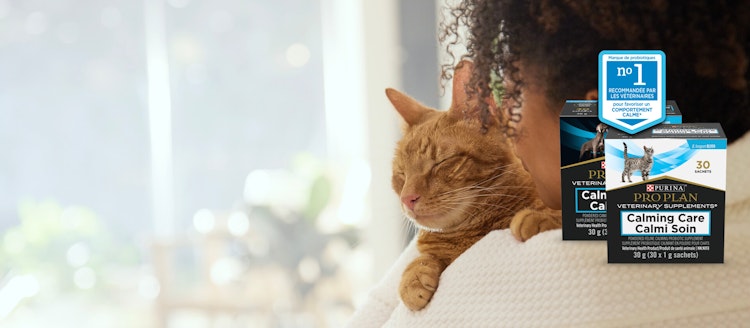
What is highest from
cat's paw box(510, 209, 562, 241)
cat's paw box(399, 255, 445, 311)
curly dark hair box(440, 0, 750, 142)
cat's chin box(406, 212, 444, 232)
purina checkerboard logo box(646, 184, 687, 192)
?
curly dark hair box(440, 0, 750, 142)

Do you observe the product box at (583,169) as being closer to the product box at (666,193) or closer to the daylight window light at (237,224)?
the product box at (666,193)

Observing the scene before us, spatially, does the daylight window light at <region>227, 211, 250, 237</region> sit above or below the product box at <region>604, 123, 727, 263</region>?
below

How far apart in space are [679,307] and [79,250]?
1.97m

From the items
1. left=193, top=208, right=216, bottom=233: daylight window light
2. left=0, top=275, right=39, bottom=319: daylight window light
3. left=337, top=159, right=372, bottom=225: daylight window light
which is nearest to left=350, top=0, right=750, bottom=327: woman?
left=337, top=159, right=372, bottom=225: daylight window light

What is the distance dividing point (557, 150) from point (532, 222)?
0.29ft

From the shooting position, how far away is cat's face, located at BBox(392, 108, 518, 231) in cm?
70

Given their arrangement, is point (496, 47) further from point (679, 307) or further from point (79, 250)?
point (79, 250)

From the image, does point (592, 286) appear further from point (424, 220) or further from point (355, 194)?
point (355, 194)

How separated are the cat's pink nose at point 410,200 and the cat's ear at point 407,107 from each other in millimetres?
89

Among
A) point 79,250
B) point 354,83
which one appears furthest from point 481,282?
point 79,250

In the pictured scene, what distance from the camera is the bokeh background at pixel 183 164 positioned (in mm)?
2129

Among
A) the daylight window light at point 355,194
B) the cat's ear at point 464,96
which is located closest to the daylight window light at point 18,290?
the daylight window light at point 355,194

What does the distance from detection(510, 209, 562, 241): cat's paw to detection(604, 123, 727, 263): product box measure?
0.16 feet

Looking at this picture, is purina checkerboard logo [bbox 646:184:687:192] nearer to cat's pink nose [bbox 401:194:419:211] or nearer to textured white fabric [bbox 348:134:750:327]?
textured white fabric [bbox 348:134:750:327]
